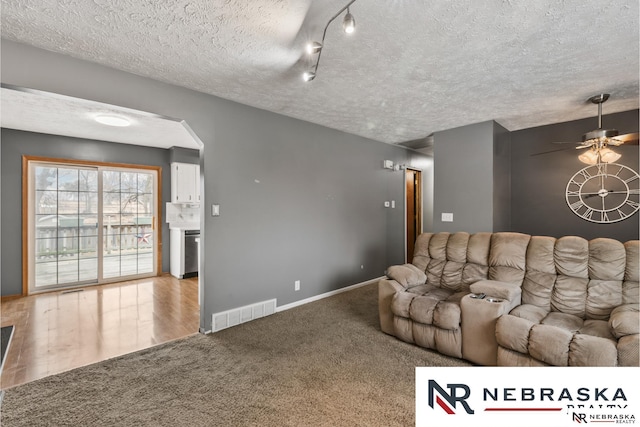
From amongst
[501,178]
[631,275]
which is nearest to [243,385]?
[631,275]

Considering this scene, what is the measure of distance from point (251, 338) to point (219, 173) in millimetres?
1768

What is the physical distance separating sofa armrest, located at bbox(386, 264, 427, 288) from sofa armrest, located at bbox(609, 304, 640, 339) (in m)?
1.53

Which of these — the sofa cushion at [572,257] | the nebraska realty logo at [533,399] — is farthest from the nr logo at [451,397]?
the sofa cushion at [572,257]

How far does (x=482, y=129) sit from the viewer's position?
397cm

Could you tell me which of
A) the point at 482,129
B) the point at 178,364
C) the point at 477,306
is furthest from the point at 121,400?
the point at 482,129

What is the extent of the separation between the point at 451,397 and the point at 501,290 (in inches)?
46.6

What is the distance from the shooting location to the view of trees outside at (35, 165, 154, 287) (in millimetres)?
4688

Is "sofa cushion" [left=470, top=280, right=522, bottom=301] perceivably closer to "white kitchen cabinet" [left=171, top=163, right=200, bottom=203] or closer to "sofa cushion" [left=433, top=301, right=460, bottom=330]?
"sofa cushion" [left=433, top=301, right=460, bottom=330]

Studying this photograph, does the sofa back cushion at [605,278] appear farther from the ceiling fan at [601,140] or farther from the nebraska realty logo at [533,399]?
the ceiling fan at [601,140]

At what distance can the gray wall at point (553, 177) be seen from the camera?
3.55 meters

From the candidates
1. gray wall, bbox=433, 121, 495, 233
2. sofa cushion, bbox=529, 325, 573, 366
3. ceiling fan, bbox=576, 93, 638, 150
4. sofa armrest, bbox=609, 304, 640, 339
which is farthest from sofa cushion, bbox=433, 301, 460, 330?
ceiling fan, bbox=576, 93, 638, 150

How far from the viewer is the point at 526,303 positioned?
2.68 m

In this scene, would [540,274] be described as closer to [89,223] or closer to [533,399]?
[533,399]

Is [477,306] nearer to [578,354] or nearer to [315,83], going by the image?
[578,354]
